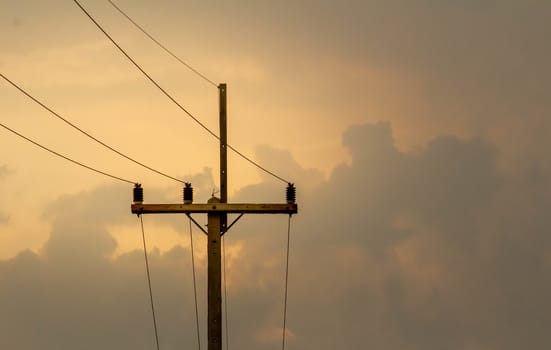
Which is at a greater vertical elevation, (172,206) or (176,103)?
(176,103)

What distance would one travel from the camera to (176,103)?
96.0ft

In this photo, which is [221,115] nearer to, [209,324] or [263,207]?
[263,207]

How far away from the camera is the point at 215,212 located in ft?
92.1

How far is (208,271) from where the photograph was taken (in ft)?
93.5

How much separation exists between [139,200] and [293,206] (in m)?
3.81

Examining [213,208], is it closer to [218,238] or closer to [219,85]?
[218,238]

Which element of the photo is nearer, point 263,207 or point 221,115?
point 263,207

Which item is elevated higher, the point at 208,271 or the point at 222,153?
the point at 222,153

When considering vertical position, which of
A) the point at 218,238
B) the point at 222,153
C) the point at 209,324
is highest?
the point at 222,153

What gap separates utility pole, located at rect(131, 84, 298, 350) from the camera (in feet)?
91.7

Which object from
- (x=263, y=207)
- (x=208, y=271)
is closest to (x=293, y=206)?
(x=263, y=207)

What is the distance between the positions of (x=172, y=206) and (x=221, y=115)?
318 centimetres

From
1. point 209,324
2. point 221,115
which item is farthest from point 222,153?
point 209,324

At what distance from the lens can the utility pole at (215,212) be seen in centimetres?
2794
